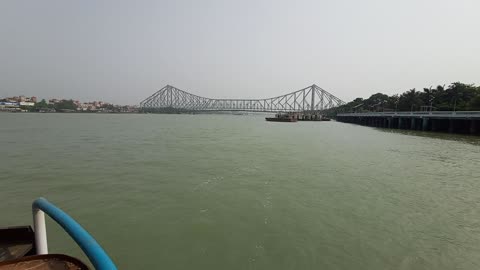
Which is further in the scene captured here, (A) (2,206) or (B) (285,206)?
(B) (285,206)

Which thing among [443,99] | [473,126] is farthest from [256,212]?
[443,99]

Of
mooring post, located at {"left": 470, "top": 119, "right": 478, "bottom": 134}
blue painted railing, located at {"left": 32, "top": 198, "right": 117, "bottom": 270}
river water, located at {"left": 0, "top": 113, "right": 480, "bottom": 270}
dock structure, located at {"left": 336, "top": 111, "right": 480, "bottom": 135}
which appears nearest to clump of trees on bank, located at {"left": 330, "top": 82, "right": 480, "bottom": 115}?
dock structure, located at {"left": 336, "top": 111, "right": 480, "bottom": 135}

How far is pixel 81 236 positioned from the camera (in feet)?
5.75

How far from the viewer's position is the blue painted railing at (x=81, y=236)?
1.54 meters

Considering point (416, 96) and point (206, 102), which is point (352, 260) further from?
point (206, 102)

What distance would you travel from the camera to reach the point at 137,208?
652cm

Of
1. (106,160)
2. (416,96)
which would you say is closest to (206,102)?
(416,96)

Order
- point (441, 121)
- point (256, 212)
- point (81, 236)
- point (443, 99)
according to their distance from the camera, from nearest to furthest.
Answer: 1. point (81, 236)
2. point (256, 212)
3. point (441, 121)
4. point (443, 99)

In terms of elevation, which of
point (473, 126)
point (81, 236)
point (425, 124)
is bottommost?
point (425, 124)

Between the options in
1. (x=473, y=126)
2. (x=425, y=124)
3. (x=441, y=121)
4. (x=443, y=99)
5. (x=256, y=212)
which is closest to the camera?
(x=256, y=212)

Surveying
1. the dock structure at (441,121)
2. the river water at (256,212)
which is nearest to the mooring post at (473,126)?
the dock structure at (441,121)

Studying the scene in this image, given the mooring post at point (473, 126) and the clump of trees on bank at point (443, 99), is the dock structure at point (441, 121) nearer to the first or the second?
the mooring post at point (473, 126)

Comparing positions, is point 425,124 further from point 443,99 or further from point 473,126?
point 443,99

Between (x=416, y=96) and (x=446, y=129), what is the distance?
Result: 99.3 ft
